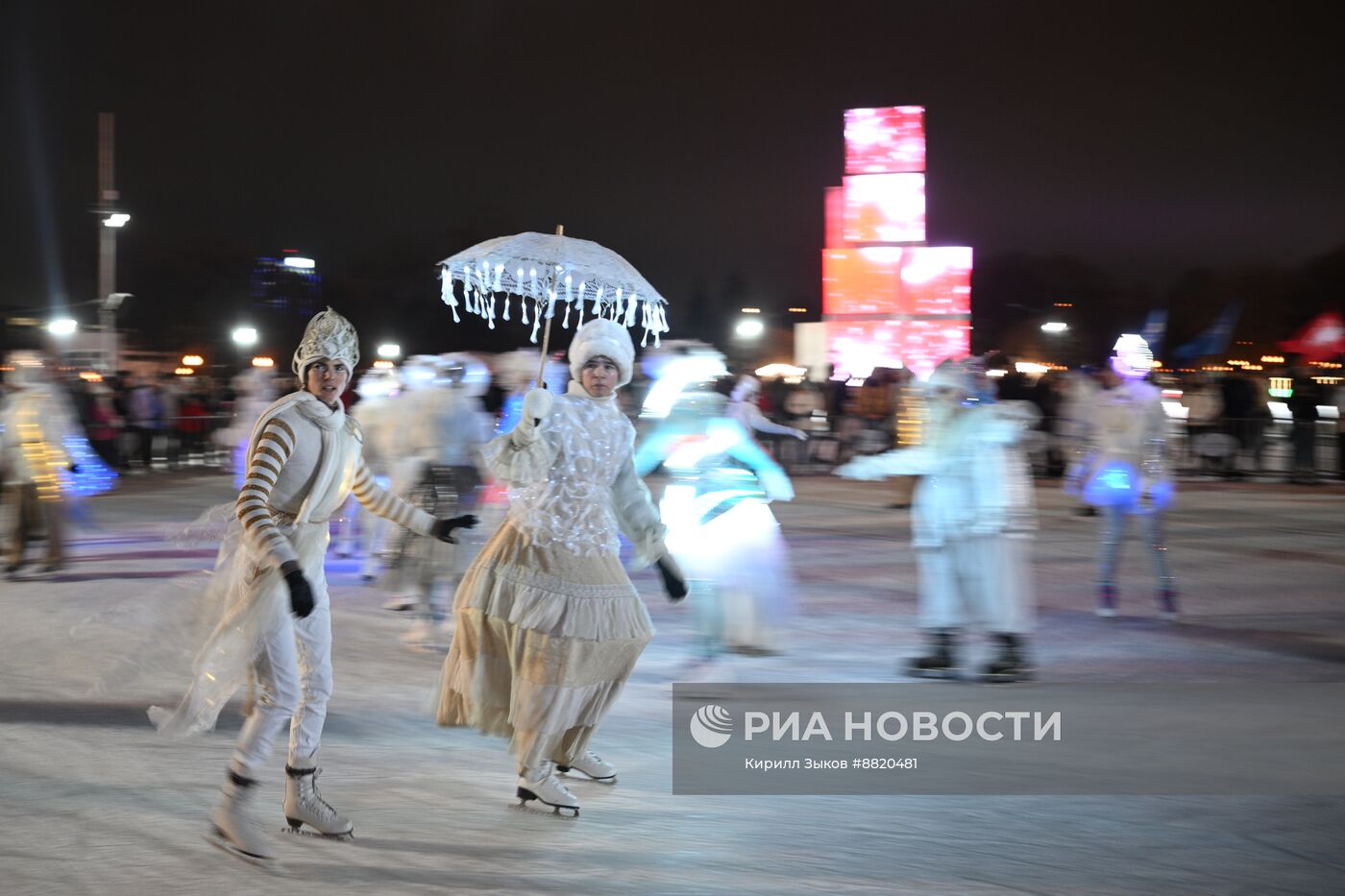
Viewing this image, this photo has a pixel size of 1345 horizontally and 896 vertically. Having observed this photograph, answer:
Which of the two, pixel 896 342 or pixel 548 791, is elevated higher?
pixel 896 342

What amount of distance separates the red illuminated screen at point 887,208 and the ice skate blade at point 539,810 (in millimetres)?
39164

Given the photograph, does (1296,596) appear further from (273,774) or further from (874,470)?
(273,774)

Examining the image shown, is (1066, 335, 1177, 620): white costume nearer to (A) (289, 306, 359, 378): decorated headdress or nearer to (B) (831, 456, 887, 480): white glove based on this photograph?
(B) (831, 456, 887, 480): white glove

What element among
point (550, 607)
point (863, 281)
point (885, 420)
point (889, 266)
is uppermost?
point (889, 266)

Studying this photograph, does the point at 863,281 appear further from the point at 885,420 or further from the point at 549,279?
the point at 549,279

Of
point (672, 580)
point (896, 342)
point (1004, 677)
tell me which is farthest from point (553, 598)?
point (896, 342)

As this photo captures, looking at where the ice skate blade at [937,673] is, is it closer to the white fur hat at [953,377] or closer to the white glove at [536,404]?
the white fur hat at [953,377]

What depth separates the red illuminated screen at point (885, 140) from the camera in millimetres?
42812

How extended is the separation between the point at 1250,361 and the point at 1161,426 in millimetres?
81419

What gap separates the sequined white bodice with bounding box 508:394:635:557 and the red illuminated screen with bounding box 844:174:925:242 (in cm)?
3858

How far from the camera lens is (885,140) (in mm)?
43156

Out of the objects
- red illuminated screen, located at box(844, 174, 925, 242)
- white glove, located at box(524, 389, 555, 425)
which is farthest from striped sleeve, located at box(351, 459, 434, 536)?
red illuminated screen, located at box(844, 174, 925, 242)

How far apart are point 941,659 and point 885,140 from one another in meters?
37.0

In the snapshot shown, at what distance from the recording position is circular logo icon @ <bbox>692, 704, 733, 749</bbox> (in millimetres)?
6648
